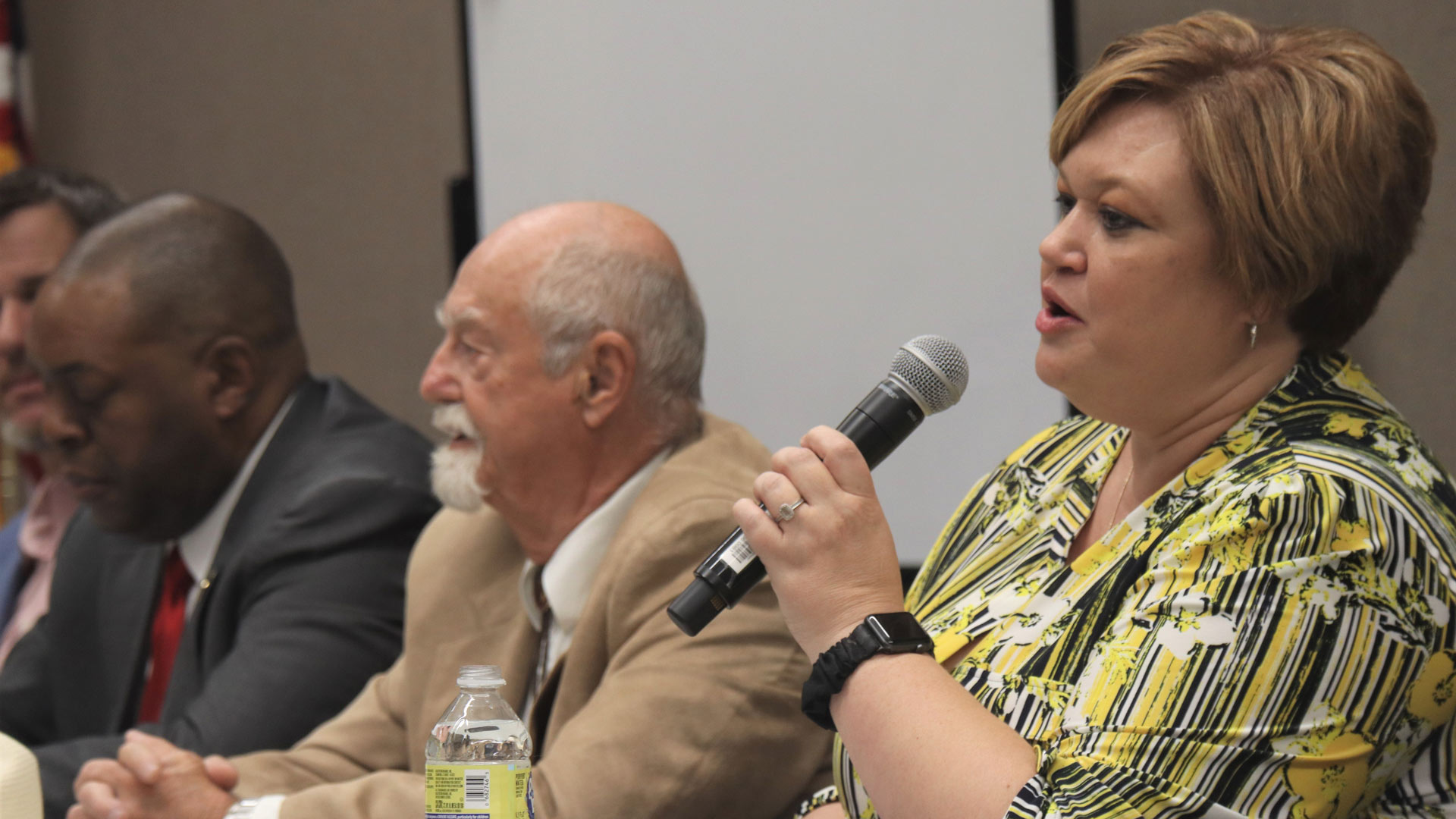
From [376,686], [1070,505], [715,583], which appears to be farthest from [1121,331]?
[376,686]

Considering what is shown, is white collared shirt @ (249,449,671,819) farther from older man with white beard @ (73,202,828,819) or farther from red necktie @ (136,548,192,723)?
red necktie @ (136,548,192,723)

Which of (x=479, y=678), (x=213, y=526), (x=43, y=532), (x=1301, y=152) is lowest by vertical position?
(x=43, y=532)

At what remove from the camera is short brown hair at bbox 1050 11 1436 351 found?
1298mm

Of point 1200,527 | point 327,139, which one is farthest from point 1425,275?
point 327,139

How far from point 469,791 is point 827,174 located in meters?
1.52

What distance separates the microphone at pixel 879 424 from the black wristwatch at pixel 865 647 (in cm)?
10

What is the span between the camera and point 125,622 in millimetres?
2736

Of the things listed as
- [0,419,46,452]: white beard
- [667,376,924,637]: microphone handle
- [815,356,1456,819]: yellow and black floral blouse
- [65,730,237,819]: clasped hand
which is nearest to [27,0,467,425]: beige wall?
[0,419,46,452]: white beard

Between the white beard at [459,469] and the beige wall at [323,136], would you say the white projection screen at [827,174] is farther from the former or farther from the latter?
the beige wall at [323,136]

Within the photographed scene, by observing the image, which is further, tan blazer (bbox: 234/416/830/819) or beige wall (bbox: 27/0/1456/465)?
beige wall (bbox: 27/0/1456/465)

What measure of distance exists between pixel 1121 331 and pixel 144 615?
6.80 ft

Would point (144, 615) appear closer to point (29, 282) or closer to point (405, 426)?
point (405, 426)

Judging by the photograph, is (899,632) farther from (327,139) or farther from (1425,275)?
(327,139)

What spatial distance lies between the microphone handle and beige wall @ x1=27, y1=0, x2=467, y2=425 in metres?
2.44
